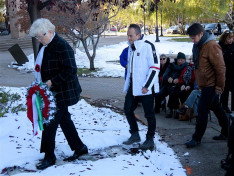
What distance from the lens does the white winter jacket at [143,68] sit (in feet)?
15.1

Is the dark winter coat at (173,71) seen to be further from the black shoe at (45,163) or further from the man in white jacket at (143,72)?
the black shoe at (45,163)

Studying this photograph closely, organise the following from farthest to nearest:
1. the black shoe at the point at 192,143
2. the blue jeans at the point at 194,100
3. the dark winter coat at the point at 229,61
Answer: the dark winter coat at the point at 229,61
the blue jeans at the point at 194,100
the black shoe at the point at 192,143

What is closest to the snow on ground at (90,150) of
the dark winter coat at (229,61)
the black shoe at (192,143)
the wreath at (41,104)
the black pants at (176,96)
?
the black shoe at (192,143)

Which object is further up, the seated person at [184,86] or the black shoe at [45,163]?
the seated person at [184,86]

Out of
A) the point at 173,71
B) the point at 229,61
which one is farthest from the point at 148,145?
the point at 229,61

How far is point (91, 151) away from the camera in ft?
15.3

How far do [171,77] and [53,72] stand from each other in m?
4.19

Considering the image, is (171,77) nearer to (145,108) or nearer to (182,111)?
(182,111)

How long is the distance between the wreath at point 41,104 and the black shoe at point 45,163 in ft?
1.42

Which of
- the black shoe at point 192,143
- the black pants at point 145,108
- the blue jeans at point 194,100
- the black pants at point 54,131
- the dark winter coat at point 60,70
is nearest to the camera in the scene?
the dark winter coat at point 60,70

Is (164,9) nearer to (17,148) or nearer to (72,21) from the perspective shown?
(72,21)

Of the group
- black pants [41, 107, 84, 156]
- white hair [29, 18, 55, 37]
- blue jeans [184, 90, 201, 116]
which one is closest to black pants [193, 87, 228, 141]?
blue jeans [184, 90, 201, 116]

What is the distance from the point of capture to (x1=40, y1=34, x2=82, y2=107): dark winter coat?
152 inches

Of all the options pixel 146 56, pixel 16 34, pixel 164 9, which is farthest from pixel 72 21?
pixel 164 9
